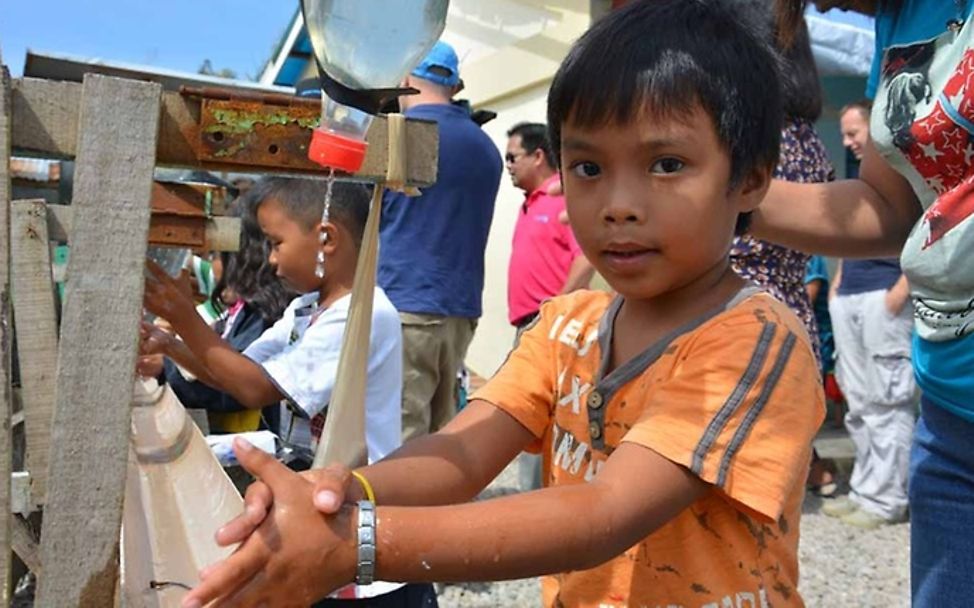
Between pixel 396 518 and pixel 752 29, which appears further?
pixel 752 29

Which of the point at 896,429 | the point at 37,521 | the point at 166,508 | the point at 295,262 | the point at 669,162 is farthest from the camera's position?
the point at 896,429

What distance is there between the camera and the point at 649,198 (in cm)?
129

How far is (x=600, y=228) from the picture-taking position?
133 centimetres

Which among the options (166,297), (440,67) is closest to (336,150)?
(166,297)

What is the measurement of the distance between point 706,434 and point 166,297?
1.29m

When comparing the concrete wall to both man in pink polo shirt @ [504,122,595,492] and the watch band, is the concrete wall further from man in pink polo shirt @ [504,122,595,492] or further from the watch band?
the watch band

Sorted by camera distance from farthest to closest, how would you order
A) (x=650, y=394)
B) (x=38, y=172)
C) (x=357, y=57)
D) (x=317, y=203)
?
(x=38, y=172), (x=317, y=203), (x=650, y=394), (x=357, y=57)

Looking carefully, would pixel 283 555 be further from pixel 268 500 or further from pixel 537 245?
pixel 537 245

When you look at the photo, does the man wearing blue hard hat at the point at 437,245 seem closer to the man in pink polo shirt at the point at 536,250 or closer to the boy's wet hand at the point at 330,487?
the man in pink polo shirt at the point at 536,250

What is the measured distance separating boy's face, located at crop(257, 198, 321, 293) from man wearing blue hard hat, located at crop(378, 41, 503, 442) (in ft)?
3.67

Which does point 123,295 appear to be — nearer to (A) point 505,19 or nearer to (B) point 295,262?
(B) point 295,262

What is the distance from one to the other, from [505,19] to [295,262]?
581 centimetres

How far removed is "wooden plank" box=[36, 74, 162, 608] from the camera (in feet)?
3.38

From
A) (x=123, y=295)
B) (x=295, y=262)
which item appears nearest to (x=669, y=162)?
(x=123, y=295)
